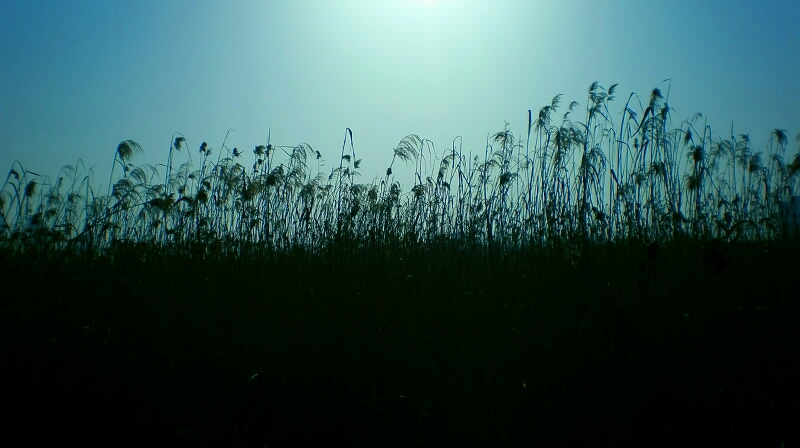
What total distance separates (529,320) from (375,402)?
2.59 feet

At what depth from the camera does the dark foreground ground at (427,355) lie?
2156 mm

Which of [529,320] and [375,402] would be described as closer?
[375,402]

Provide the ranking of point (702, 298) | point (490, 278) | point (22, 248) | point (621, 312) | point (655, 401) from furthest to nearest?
point (22, 248) → point (490, 278) → point (702, 298) → point (621, 312) → point (655, 401)

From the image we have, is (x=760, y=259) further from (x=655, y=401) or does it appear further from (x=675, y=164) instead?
(x=655, y=401)

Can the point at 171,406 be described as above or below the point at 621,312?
below

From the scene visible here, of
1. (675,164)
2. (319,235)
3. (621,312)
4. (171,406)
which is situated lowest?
(171,406)

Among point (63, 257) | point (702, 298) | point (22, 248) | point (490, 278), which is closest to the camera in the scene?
point (702, 298)

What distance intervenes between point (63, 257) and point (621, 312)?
10.9 feet

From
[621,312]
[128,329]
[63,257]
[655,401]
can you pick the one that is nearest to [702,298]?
[621,312]

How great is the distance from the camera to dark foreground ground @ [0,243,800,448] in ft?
7.07

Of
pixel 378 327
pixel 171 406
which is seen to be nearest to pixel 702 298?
pixel 378 327

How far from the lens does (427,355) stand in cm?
241

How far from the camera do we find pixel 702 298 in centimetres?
263

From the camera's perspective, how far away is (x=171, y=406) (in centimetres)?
231
